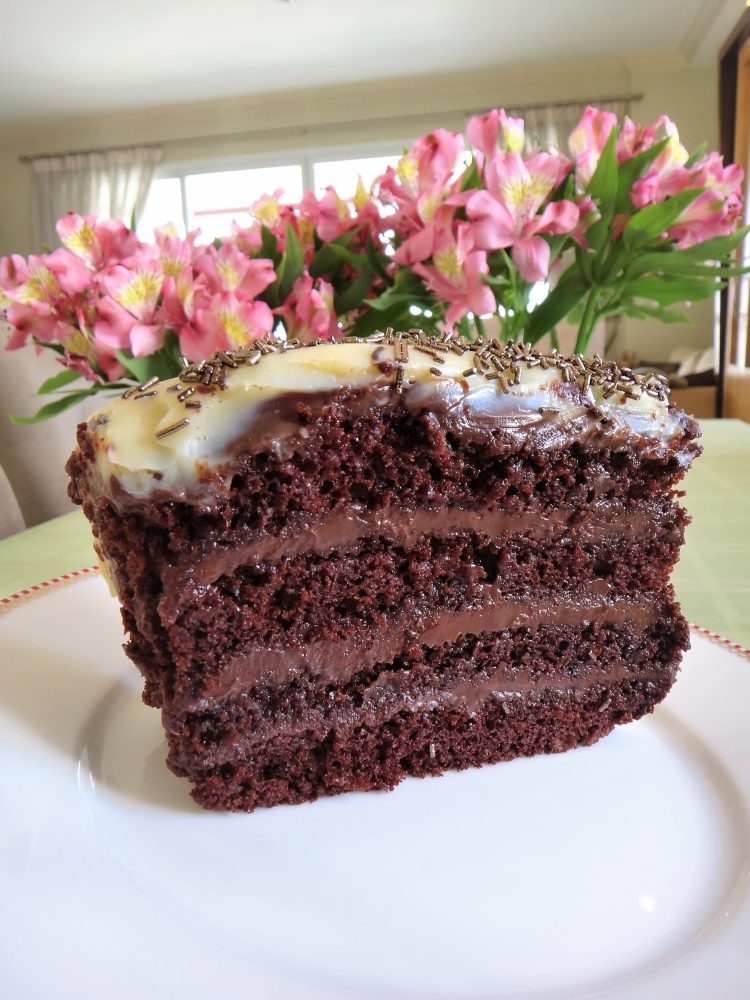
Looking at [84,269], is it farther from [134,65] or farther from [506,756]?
[134,65]

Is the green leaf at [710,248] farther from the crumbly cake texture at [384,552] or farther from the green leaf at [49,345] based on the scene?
the green leaf at [49,345]

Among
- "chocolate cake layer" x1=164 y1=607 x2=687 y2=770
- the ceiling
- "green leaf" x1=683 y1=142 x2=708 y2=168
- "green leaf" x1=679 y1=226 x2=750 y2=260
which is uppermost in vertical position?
the ceiling

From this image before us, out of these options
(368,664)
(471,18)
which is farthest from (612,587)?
(471,18)

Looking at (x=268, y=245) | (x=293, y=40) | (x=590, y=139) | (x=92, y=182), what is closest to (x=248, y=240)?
(x=268, y=245)

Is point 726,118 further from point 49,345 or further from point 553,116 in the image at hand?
point 49,345

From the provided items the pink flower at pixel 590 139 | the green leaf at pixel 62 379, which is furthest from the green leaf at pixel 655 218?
the green leaf at pixel 62 379

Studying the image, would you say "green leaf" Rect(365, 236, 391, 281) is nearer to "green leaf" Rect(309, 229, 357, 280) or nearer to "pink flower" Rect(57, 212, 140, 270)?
"green leaf" Rect(309, 229, 357, 280)

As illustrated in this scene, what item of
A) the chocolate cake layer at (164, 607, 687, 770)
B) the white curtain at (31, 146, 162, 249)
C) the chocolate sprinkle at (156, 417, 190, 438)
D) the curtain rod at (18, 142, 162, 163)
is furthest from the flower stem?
the curtain rod at (18, 142, 162, 163)
